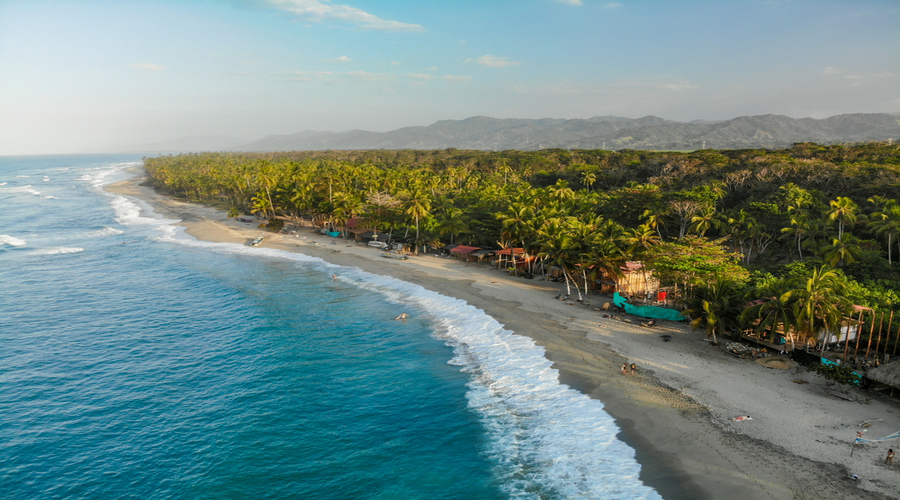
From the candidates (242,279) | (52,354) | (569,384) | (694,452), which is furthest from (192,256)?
(694,452)

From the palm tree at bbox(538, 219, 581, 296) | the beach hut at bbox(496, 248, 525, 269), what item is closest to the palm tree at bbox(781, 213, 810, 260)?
the palm tree at bbox(538, 219, 581, 296)

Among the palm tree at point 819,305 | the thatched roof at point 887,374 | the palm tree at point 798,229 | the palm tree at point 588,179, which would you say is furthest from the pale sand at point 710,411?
the palm tree at point 588,179

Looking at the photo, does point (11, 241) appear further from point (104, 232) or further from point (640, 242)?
point (640, 242)

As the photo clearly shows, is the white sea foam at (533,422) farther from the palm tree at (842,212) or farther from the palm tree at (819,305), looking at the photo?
the palm tree at (842,212)

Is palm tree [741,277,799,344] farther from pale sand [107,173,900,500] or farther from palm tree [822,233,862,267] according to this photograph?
palm tree [822,233,862,267]

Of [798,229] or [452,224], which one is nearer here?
[798,229]

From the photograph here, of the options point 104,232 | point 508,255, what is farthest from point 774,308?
point 104,232

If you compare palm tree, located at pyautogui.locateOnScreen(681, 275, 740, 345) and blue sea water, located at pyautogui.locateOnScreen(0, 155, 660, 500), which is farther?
palm tree, located at pyautogui.locateOnScreen(681, 275, 740, 345)
